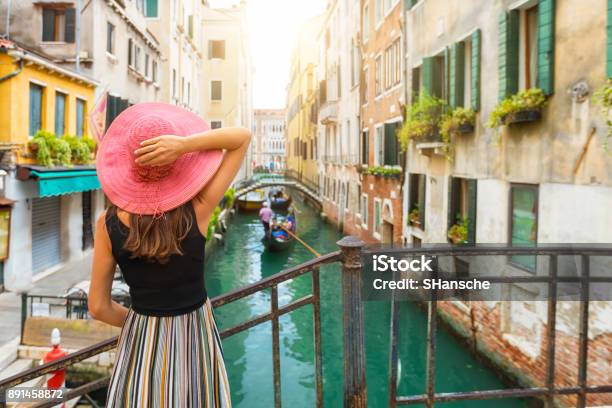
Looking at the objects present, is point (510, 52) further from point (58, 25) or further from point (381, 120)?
point (58, 25)

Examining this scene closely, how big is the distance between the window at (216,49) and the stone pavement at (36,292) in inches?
844

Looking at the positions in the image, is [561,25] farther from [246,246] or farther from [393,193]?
[246,246]

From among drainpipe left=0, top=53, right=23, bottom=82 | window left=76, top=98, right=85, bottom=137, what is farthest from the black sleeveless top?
window left=76, top=98, right=85, bottom=137

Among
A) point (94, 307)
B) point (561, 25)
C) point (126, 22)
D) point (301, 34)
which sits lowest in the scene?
point (94, 307)

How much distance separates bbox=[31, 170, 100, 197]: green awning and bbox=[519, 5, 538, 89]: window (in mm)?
7514

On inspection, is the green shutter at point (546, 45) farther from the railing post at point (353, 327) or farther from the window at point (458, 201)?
the railing post at point (353, 327)

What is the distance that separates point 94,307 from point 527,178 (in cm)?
613

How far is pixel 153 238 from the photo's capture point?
154cm

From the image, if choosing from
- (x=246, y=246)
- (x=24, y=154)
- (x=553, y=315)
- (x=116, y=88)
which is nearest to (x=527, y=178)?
(x=553, y=315)

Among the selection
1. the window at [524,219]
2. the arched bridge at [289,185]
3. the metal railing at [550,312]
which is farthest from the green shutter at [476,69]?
the arched bridge at [289,185]

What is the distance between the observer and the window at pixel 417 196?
35.7 ft

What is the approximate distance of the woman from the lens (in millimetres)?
1536

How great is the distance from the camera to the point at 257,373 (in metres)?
8.74

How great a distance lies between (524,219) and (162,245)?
6.34m
